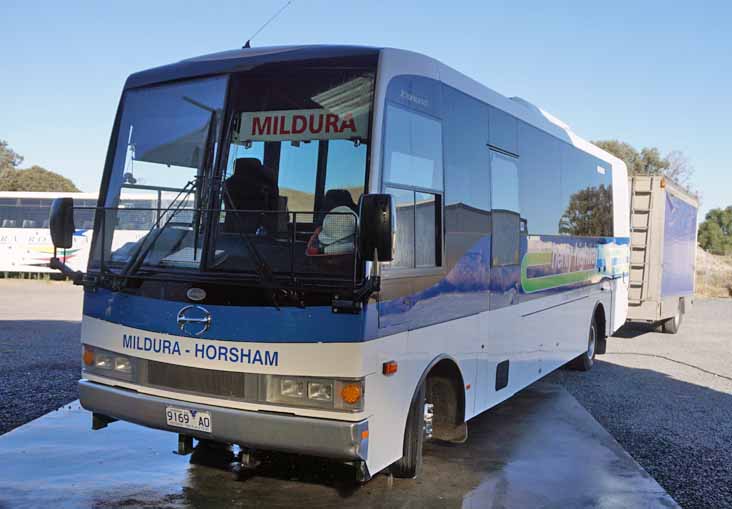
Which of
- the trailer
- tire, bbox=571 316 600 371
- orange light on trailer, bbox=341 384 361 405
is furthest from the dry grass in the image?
orange light on trailer, bbox=341 384 361 405

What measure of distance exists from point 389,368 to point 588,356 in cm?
735

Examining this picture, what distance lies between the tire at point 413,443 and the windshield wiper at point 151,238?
2166 mm

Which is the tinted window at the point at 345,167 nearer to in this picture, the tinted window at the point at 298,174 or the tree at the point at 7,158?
the tinted window at the point at 298,174

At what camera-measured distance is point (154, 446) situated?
694 cm

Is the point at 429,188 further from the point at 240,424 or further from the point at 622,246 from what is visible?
the point at 622,246

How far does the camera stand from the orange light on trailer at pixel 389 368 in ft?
16.9

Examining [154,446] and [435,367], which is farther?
[154,446]

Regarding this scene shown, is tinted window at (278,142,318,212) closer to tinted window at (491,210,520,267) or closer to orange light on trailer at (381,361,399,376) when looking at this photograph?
orange light on trailer at (381,361,399,376)

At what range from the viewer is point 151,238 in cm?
545

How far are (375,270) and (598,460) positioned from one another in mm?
3374

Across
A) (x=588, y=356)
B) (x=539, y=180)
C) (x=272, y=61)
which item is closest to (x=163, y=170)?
(x=272, y=61)

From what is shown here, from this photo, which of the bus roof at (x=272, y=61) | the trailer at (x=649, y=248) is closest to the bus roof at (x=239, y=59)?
the bus roof at (x=272, y=61)

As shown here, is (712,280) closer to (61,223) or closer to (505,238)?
(505,238)

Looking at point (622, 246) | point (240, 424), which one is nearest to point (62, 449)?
point (240, 424)
